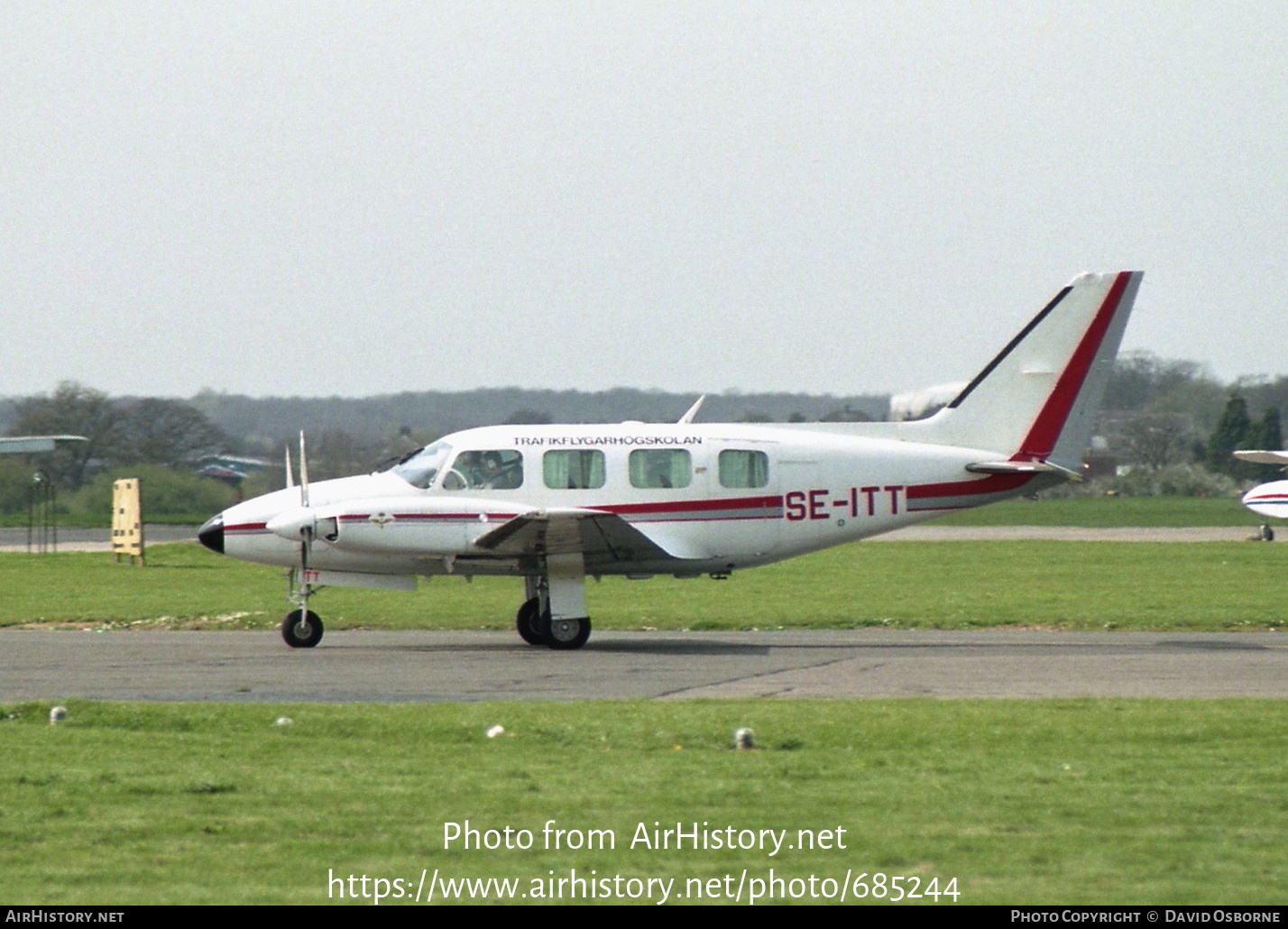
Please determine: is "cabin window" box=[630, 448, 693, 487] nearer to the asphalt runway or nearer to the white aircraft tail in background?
the asphalt runway

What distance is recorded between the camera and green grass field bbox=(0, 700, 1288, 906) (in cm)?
730

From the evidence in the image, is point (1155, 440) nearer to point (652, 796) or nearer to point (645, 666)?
point (645, 666)

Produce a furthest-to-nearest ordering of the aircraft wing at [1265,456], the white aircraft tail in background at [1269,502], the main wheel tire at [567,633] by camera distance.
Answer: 1. the white aircraft tail in background at [1269,502]
2. the aircraft wing at [1265,456]
3. the main wheel tire at [567,633]

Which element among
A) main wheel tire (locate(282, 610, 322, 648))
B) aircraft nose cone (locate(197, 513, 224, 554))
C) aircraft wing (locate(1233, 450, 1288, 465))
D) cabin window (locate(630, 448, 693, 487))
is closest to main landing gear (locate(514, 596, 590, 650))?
cabin window (locate(630, 448, 693, 487))

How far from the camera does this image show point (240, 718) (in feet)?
40.9

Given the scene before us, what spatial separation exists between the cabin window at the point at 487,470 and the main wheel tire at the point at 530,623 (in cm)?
157

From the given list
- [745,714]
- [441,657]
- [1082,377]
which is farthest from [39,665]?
[1082,377]

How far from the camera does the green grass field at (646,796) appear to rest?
24.0 ft

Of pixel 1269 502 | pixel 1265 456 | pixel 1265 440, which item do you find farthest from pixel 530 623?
pixel 1265 440

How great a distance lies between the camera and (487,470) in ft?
66.6

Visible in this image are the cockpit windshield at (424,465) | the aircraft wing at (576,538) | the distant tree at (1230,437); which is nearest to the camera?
the aircraft wing at (576,538)

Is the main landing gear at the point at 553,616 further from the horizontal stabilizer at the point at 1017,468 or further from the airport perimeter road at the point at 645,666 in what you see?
the horizontal stabilizer at the point at 1017,468

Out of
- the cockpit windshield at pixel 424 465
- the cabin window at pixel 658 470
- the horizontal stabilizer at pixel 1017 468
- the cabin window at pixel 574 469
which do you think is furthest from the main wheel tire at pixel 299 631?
the horizontal stabilizer at pixel 1017 468

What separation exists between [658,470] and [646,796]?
11549 millimetres
